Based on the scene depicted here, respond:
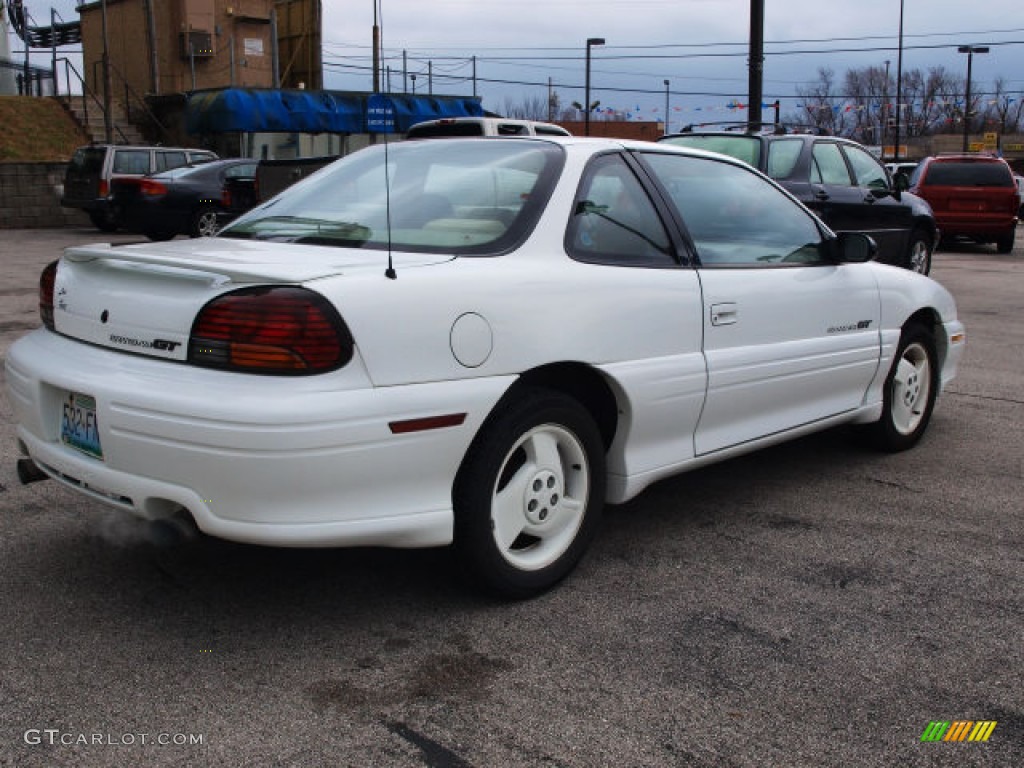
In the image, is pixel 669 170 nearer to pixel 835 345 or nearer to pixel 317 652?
pixel 835 345

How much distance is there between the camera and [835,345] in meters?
4.60

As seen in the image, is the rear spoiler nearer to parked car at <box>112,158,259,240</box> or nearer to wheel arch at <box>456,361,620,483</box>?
wheel arch at <box>456,361,620,483</box>

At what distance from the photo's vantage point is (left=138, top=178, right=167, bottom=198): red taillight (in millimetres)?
17281

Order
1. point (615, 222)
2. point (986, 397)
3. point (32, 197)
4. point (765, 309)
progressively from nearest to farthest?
point (615, 222)
point (765, 309)
point (986, 397)
point (32, 197)

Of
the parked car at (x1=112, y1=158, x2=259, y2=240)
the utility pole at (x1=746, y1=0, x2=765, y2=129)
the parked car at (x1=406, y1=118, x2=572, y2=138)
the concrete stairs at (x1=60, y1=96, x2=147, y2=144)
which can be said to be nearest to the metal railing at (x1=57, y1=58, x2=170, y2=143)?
the concrete stairs at (x1=60, y1=96, x2=147, y2=144)

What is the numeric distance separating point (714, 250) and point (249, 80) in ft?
105

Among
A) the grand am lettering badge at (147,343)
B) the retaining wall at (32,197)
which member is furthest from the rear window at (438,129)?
the retaining wall at (32,197)

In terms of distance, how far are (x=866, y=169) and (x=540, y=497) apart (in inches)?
364

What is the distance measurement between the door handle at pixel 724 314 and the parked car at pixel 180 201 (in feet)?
46.7

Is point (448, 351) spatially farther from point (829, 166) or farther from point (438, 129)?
point (829, 166)

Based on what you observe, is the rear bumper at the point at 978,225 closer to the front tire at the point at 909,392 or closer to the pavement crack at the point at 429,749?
the front tire at the point at 909,392

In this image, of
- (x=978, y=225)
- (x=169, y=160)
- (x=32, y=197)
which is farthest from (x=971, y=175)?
(x=32, y=197)

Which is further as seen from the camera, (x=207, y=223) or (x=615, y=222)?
(x=207, y=223)

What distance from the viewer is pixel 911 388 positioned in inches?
211
